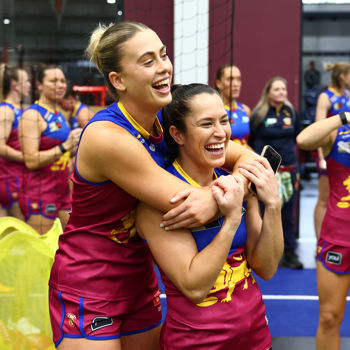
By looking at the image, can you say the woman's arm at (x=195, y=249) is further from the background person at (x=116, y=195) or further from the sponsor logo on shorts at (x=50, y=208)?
the sponsor logo on shorts at (x=50, y=208)

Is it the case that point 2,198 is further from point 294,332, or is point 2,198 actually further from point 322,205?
point 322,205

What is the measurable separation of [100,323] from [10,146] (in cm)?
Answer: 277

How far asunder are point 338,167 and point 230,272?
132 centimetres

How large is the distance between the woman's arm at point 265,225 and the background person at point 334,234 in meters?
0.96

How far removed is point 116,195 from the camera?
1661 millimetres

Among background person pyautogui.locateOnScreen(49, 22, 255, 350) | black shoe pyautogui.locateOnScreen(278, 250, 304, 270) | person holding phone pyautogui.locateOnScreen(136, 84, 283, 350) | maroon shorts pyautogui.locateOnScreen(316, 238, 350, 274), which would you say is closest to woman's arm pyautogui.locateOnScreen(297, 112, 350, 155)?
maroon shorts pyautogui.locateOnScreen(316, 238, 350, 274)

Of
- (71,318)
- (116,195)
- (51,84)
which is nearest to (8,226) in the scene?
(71,318)

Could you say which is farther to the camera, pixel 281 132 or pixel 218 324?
pixel 281 132

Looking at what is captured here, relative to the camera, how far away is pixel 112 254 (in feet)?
5.71

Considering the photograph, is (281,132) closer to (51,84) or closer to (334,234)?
(51,84)

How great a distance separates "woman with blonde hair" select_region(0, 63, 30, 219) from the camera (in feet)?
13.2

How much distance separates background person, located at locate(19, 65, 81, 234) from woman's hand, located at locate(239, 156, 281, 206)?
2244 millimetres

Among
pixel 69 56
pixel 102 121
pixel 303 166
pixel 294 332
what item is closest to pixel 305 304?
pixel 294 332

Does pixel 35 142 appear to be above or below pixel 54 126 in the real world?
below
